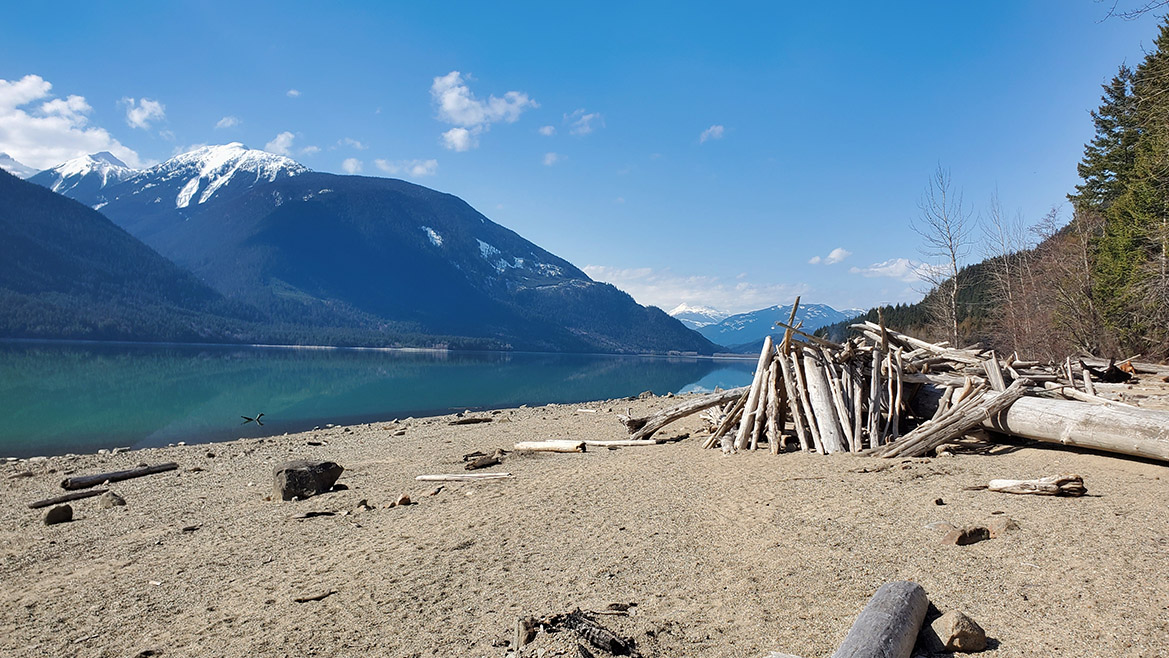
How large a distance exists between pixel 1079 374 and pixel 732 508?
12882mm

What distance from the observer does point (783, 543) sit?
4992 millimetres

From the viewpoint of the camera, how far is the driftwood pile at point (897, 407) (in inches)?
286

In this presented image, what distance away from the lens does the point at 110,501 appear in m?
8.74

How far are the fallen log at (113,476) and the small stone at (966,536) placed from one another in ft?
42.7

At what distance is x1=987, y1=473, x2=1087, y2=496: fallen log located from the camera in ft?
18.3

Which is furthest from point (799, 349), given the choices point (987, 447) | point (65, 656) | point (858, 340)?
point (65, 656)

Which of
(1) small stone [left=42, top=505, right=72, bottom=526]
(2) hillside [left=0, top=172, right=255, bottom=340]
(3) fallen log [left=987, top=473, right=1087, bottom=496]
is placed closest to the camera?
(3) fallen log [left=987, top=473, right=1087, bottom=496]

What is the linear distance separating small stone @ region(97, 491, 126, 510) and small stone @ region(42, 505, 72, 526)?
68 cm

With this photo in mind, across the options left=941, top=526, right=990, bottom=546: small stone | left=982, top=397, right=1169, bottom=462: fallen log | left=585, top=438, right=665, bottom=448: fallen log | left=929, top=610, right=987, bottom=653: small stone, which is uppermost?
left=982, top=397, right=1169, bottom=462: fallen log

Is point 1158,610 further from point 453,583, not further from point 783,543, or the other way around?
point 453,583

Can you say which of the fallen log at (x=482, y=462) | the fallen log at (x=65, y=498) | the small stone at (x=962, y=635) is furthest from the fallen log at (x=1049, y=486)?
the fallen log at (x=65, y=498)

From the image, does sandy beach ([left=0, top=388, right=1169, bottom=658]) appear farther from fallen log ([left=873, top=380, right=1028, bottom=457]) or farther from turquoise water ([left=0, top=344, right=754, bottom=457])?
turquoise water ([left=0, top=344, right=754, bottom=457])

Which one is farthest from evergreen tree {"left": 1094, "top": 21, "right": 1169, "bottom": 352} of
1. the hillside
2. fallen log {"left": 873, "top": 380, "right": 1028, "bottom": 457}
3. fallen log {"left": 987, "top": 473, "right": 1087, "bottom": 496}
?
the hillside

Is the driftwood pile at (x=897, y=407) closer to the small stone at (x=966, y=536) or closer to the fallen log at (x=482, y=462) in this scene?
the fallen log at (x=482, y=462)
